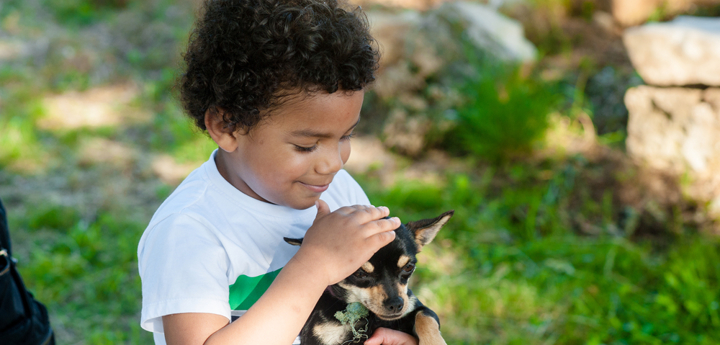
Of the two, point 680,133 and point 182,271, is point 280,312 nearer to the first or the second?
point 182,271

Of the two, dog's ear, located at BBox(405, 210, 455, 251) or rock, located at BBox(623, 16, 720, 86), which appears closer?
dog's ear, located at BBox(405, 210, 455, 251)

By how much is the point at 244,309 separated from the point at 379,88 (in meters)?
4.12

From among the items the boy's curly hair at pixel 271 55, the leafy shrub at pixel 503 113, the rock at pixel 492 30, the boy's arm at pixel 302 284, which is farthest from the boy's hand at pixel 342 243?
the rock at pixel 492 30

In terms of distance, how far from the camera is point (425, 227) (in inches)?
59.1

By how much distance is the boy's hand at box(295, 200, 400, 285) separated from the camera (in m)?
1.31

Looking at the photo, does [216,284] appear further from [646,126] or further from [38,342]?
[646,126]

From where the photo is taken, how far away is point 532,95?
4.68 meters

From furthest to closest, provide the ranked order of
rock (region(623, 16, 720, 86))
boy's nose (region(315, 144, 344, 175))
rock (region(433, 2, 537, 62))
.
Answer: rock (region(433, 2, 537, 62)), rock (region(623, 16, 720, 86)), boy's nose (region(315, 144, 344, 175))

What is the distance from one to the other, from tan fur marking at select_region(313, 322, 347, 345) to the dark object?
4.05 feet

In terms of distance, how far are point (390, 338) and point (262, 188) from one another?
533mm

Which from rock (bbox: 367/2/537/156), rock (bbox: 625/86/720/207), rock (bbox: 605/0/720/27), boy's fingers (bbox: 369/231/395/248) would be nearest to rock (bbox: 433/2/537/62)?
rock (bbox: 367/2/537/156)

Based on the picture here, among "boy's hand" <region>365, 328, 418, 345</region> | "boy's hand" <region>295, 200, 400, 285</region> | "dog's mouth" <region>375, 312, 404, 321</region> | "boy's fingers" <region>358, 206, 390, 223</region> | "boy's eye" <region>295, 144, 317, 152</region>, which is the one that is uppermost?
"boy's eye" <region>295, 144, 317, 152</region>

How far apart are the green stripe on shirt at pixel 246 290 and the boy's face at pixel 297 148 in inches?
8.6

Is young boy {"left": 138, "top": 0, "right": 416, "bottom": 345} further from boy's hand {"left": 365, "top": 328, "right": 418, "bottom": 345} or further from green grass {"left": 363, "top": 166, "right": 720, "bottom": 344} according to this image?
green grass {"left": 363, "top": 166, "right": 720, "bottom": 344}
